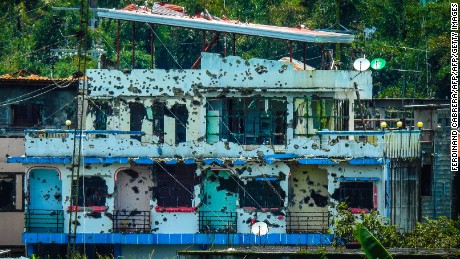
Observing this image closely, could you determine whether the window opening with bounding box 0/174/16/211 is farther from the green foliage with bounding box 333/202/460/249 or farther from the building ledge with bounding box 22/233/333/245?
the green foliage with bounding box 333/202/460/249

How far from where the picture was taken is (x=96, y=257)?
5003 cm

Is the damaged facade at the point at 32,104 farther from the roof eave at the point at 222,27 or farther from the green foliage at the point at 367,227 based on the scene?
the green foliage at the point at 367,227

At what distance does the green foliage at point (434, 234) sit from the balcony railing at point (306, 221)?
4343mm

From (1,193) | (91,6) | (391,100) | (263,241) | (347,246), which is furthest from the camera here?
(91,6)

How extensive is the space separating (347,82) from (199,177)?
509cm

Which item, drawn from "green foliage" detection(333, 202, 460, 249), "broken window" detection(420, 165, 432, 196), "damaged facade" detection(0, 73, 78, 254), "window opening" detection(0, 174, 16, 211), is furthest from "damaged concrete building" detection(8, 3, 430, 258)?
"damaged facade" detection(0, 73, 78, 254)

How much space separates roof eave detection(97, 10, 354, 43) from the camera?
5066cm

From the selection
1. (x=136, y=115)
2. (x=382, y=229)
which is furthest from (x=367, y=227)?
(x=136, y=115)

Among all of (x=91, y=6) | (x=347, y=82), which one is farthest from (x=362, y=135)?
(x=91, y=6)

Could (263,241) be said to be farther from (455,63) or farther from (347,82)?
(455,63)

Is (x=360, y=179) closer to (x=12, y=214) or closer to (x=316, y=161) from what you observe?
(x=316, y=161)

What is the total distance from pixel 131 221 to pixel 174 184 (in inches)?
64.6

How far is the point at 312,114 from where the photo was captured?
169 ft

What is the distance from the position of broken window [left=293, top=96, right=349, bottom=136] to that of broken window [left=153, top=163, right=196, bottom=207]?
333 cm
